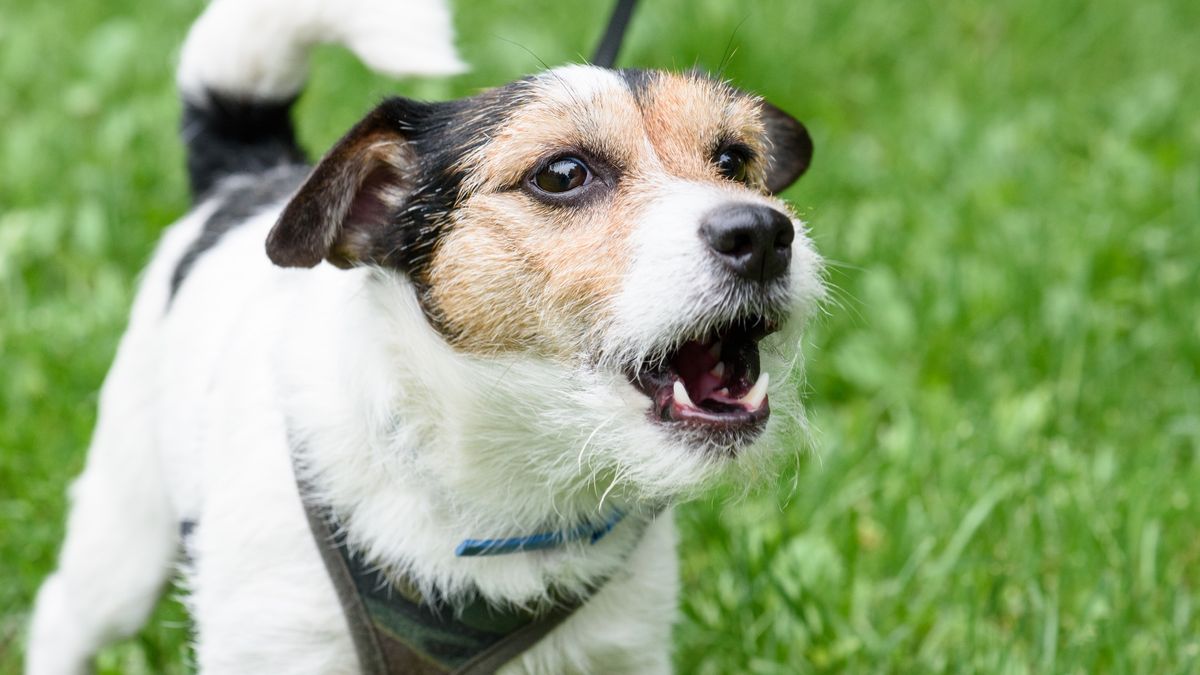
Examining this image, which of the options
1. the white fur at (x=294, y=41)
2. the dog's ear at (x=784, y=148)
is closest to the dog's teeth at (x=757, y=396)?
the dog's ear at (x=784, y=148)

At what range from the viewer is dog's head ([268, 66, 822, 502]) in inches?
94.0

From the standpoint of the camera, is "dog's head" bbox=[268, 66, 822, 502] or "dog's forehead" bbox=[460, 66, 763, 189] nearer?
"dog's head" bbox=[268, 66, 822, 502]

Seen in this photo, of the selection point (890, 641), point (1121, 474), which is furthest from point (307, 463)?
point (1121, 474)

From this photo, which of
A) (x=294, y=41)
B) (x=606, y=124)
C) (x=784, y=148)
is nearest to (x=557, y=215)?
(x=606, y=124)

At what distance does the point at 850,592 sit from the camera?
3.65 m

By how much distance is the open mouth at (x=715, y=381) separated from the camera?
7.89 ft

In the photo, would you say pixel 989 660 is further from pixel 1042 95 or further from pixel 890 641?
pixel 1042 95

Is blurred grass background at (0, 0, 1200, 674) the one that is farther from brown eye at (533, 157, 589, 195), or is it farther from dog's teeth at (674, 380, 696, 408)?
brown eye at (533, 157, 589, 195)

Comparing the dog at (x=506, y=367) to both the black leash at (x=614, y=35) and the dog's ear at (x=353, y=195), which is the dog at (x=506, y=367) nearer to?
the dog's ear at (x=353, y=195)

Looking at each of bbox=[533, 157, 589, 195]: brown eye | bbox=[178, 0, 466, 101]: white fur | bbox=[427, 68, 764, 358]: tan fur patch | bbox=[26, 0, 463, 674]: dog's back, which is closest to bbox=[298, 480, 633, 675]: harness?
bbox=[26, 0, 463, 674]: dog's back

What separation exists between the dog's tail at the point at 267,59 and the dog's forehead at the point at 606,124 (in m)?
0.38

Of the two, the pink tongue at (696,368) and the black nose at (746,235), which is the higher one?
the black nose at (746,235)

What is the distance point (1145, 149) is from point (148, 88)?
14.4 ft

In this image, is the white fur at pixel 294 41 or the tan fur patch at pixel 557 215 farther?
the white fur at pixel 294 41
